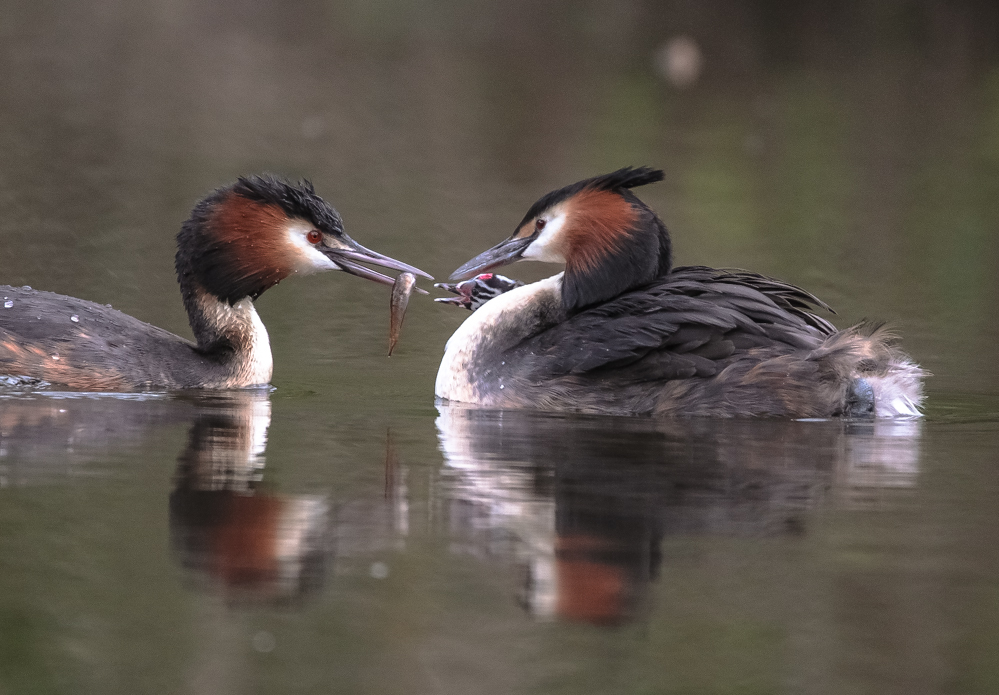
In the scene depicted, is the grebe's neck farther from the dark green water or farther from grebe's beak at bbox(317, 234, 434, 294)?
grebe's beak at bbox(317, 234, 434, 294)

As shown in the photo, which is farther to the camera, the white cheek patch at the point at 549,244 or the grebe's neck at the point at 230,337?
the grebe's neck at the point at 230,337

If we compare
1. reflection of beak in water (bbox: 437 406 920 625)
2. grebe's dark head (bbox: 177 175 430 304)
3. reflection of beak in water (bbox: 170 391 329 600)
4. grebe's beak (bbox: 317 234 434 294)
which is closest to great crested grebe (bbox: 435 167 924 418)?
reflection of beak in water (bbox: 437 406 920 625)

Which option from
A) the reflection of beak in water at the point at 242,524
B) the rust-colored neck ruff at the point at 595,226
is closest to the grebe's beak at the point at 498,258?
the rust-colored neck ruff at the point at 595,226

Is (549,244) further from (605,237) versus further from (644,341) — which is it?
(644,341)

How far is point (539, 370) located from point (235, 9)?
2456 centimetres

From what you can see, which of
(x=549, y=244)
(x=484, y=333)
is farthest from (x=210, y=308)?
(x=549, y=244)

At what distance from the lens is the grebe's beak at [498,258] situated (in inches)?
319

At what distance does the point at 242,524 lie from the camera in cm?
487

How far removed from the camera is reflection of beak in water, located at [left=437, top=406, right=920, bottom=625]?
177 inches

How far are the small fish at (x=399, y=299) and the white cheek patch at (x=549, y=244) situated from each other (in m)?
0.63

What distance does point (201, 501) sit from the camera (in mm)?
5176

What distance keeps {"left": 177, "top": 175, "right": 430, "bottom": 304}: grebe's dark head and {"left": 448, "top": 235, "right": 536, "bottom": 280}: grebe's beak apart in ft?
0.72

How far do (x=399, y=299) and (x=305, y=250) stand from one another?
23.3 inches

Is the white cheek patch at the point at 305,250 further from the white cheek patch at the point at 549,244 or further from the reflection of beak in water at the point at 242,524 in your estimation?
Result: the reflection of beak in water at the point at 242,524
